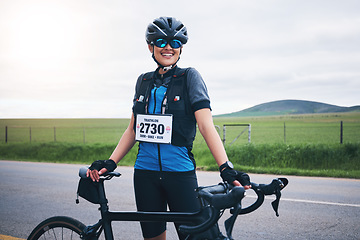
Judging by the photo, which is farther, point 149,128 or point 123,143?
point 123,143

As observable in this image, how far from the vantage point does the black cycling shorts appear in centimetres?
230

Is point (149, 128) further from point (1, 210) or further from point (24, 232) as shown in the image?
point (1, 210)

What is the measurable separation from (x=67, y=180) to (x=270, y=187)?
8.35 meters

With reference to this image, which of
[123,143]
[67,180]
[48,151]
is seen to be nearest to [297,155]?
[67,180]

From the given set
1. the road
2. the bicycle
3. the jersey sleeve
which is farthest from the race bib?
the road

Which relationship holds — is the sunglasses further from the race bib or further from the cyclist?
the race bib

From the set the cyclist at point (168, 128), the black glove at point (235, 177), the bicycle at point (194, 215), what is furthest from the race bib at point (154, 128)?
the black glove at point (235, 177)

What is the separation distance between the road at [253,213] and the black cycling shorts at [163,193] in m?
2.43

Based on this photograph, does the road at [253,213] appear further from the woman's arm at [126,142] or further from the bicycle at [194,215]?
the woman's arm at [126,142]

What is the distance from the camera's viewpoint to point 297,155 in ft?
39.0

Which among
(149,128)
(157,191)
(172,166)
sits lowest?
(157,191)

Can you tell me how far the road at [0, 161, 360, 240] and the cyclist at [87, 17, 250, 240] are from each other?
8.27 feet

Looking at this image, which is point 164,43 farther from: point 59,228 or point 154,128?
point 59,228

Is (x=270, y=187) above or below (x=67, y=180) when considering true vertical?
above
